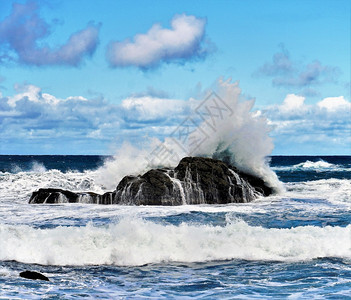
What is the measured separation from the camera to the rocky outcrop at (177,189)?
707 inches

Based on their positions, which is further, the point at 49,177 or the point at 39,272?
the point at 49,177

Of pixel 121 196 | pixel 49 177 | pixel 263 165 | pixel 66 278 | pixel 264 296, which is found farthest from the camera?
pixel 49 177

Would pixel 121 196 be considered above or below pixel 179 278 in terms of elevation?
above

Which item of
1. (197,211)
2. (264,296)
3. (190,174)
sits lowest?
(264,296)

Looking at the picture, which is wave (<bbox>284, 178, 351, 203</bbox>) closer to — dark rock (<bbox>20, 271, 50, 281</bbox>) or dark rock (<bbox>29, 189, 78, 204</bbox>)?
Result: dark rock (<bbox>29, 189, 78, 204</bbox>)

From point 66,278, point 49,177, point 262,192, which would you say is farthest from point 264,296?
point 49,177

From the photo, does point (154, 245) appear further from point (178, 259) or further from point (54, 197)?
point (54, 197)

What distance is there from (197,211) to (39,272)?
26.0 ft

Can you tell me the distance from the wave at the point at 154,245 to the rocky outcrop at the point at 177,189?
244 inches

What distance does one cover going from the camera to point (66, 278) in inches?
341

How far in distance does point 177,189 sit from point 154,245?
298 inches

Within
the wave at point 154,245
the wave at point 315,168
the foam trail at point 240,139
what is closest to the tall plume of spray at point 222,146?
the foam trail at point 240,139

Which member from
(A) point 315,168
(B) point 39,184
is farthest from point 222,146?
(A) point 315,168

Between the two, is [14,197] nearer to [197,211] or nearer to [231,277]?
[197,211]
